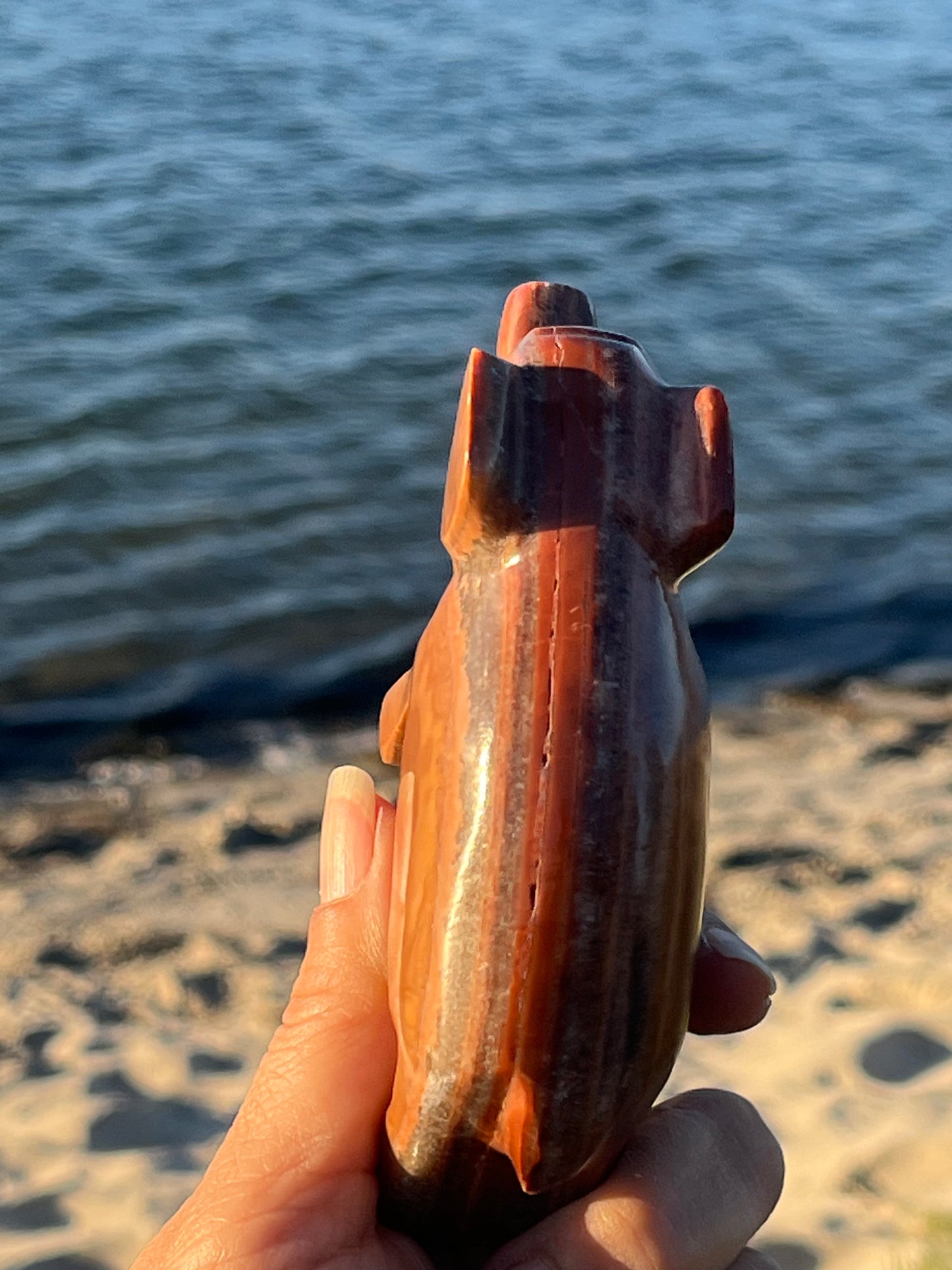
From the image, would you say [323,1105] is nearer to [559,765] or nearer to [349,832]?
[349,832]

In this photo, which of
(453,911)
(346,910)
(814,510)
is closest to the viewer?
(453,911)

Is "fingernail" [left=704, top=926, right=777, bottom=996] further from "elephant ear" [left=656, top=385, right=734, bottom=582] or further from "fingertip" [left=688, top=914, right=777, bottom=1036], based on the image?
"elephant ear" [left=656, top=385, right=734, bottom=582]

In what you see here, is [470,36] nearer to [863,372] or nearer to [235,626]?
[863,372]

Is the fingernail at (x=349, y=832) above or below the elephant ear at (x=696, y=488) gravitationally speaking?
below

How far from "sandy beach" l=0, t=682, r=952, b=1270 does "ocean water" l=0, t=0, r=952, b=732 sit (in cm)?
63

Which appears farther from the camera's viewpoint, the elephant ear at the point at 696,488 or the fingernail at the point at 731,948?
the fingernail at the point at 731,948

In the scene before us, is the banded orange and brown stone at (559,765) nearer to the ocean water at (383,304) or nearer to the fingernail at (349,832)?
the fingernail at (349,832)

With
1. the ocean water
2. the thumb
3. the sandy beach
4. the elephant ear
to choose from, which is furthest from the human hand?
the ocean water

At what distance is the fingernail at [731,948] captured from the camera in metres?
2.05

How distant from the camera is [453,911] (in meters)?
1.53

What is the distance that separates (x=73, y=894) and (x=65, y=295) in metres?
6.15

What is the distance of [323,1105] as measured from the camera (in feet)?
6.55

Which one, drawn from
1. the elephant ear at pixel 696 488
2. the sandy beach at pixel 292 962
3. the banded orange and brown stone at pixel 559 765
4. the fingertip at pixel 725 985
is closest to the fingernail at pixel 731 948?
the fingertip at pixel 725 985

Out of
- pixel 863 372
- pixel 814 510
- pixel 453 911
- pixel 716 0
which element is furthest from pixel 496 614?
pixel 716 0
